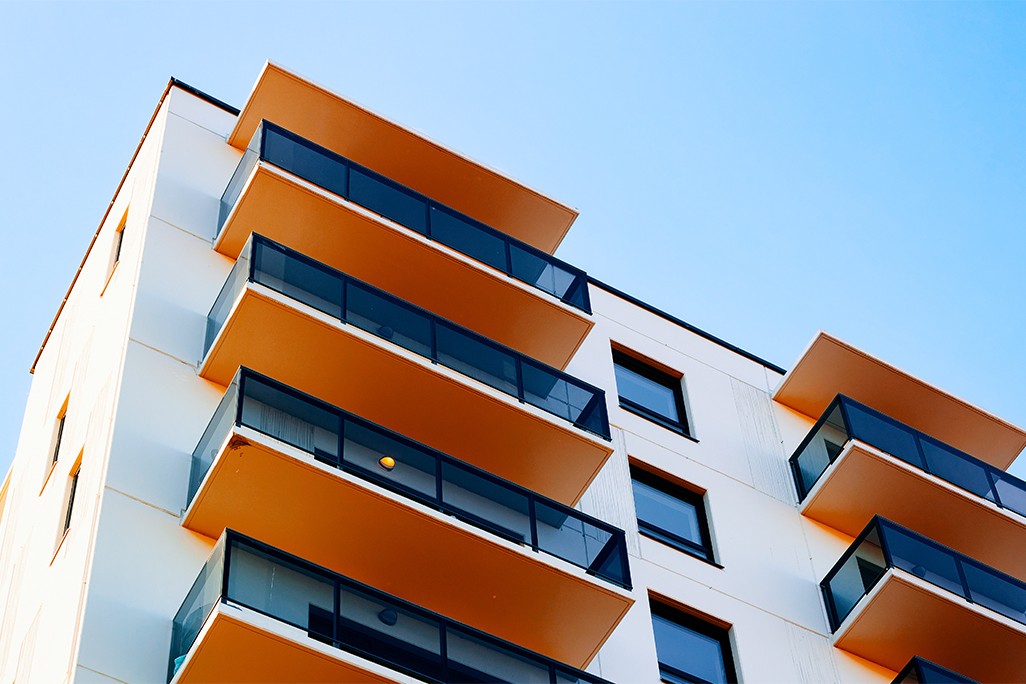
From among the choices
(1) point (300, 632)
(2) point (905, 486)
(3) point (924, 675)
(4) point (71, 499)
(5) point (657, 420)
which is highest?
(5) point (657, 420)

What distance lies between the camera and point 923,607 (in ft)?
66.5

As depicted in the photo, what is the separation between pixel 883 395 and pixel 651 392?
4635mm

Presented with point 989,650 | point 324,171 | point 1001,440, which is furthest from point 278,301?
point 1001,440

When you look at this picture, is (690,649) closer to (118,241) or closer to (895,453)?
(895,453)

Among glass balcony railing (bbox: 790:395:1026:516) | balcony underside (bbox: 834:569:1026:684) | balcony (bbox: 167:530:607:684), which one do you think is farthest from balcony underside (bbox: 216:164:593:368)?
balcony (bbox: 167:530:607:684)

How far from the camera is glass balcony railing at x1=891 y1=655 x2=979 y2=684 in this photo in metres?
19.1

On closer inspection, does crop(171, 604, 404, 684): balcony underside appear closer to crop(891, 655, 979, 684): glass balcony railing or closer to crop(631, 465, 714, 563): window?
crop(631, 465, 714, 563): window

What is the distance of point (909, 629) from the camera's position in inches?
805

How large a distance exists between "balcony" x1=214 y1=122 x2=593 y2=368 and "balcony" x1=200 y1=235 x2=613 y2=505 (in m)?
1.86

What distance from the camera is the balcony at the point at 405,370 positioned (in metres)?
17.8

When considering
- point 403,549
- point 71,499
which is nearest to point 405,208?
point 403,549

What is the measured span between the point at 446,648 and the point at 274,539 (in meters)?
2.69

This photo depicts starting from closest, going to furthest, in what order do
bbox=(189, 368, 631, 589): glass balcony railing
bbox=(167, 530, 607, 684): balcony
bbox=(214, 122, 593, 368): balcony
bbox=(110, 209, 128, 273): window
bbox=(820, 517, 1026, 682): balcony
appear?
1. bbox=(167, 530, 607, 684): balcony
2. bbox=(189, 368, 631, 589): glass balcony railing
3. bbox=(214, 122, 593, 368): balcony
4. bbox=(820, 517, 1026, 682): balcony
5. bbox=(110, 209, 128, 273): window

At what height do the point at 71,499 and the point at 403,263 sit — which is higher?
the point at 403,263
